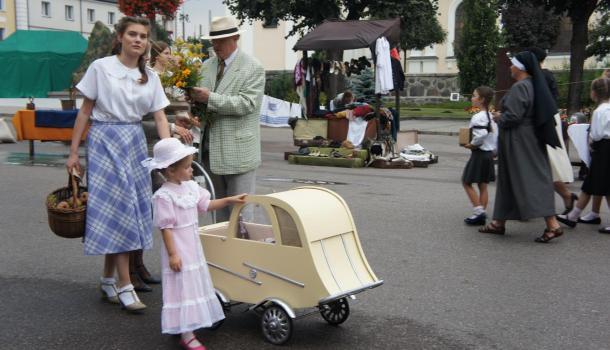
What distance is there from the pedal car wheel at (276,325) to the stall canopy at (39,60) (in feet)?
114

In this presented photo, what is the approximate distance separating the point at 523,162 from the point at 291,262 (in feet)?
13.2

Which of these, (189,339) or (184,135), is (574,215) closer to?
(184,135)

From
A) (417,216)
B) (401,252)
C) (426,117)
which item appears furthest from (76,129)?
(426,117)

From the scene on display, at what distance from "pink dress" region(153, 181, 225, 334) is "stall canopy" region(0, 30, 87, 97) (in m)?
34.5

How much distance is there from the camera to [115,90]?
501 centimetres

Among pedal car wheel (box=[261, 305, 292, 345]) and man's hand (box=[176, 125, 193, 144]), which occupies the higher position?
man's hand (box=[176, 125, 193, 144])

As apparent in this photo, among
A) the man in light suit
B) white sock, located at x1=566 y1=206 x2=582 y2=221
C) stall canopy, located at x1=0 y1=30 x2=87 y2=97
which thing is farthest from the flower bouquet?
stall canopy, located at x1=0 y1=30 x2=87 y2=97

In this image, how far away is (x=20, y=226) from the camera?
815 centimetres

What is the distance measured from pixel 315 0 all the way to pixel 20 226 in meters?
20.7

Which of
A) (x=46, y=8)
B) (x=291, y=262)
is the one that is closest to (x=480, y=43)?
(x=291, y=262)

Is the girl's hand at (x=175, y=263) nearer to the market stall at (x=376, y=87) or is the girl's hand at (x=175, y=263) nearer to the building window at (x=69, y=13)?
the market stall at (x=376, y=87)

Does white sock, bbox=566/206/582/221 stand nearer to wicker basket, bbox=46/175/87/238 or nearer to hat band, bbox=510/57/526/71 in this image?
hat band, bbox=510/57/526/71

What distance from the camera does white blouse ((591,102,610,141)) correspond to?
326 inches

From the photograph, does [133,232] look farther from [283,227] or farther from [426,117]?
[426,117]
